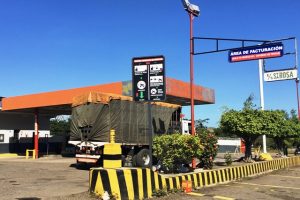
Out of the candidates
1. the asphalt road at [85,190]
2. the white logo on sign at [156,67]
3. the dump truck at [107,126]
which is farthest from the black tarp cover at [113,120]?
the white logo on sign at [156,67]

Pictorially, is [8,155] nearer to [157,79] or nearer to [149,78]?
[149,78]

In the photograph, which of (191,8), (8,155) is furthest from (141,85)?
(8,155)

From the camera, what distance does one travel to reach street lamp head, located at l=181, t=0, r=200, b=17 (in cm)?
1853

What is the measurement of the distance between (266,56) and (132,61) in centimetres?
871

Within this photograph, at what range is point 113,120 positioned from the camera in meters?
19.8

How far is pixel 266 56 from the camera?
19000 millimetres

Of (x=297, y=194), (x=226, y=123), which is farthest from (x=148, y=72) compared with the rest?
(x=226, y=123)

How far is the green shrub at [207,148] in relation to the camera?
1730 centimetres

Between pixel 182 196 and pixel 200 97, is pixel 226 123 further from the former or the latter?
pixel 182 196

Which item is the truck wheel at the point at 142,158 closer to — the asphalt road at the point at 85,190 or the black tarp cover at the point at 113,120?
the black tarp cover at the point at 113,120

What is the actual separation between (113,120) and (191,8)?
20.1 feet

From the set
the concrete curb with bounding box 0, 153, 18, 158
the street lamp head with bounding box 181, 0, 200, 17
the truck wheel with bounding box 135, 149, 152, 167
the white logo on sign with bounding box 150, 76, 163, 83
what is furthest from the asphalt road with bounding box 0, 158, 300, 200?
the concrete curb with bounding box 0, 153, 18, 158

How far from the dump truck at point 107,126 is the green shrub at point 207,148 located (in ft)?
12.3

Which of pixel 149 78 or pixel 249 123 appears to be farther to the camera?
pixel 249 123
